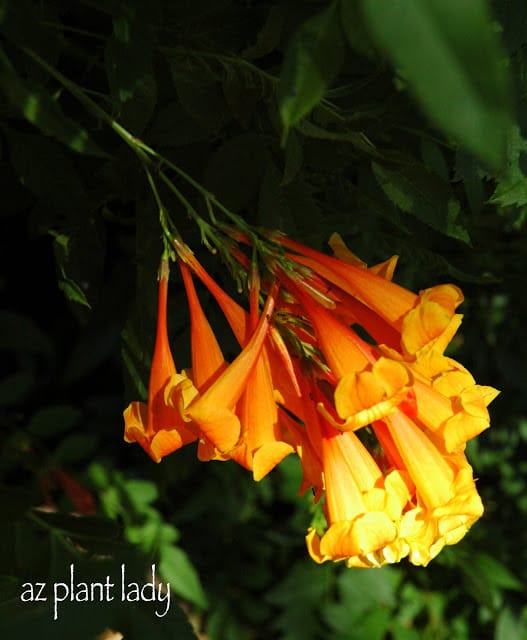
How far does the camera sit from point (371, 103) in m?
1.20

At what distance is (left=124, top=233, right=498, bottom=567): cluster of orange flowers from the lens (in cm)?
97

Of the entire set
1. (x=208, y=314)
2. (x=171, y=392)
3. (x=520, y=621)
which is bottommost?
(x=520, y=621)

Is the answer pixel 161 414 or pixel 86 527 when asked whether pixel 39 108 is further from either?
pixel 86 527

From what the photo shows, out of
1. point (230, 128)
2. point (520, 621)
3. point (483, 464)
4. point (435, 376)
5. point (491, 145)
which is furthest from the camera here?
point (483, 464)

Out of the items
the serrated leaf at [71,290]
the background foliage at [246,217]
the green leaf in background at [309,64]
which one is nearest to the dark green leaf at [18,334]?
the background foliage at [246,217]

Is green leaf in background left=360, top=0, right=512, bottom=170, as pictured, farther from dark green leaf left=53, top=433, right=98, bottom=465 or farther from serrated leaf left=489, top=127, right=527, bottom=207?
dark green leaf left=53, top=433, right=98, bottom=465

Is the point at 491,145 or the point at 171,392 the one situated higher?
the point at 491,145

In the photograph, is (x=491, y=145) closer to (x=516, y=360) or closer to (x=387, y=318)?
(x=387, y=318)

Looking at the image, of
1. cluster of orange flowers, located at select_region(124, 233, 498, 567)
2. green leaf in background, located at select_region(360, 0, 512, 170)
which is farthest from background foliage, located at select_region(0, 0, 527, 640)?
cluster of orange flowers, located at select_region(124, 233, 498, 567)

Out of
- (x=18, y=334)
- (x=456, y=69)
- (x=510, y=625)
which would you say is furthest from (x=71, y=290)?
(x=510, y=625)

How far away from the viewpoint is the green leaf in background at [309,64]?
0.65m

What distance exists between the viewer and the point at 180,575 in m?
2.08

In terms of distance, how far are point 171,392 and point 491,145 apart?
60 cm

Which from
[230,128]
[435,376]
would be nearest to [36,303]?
[230,128]
